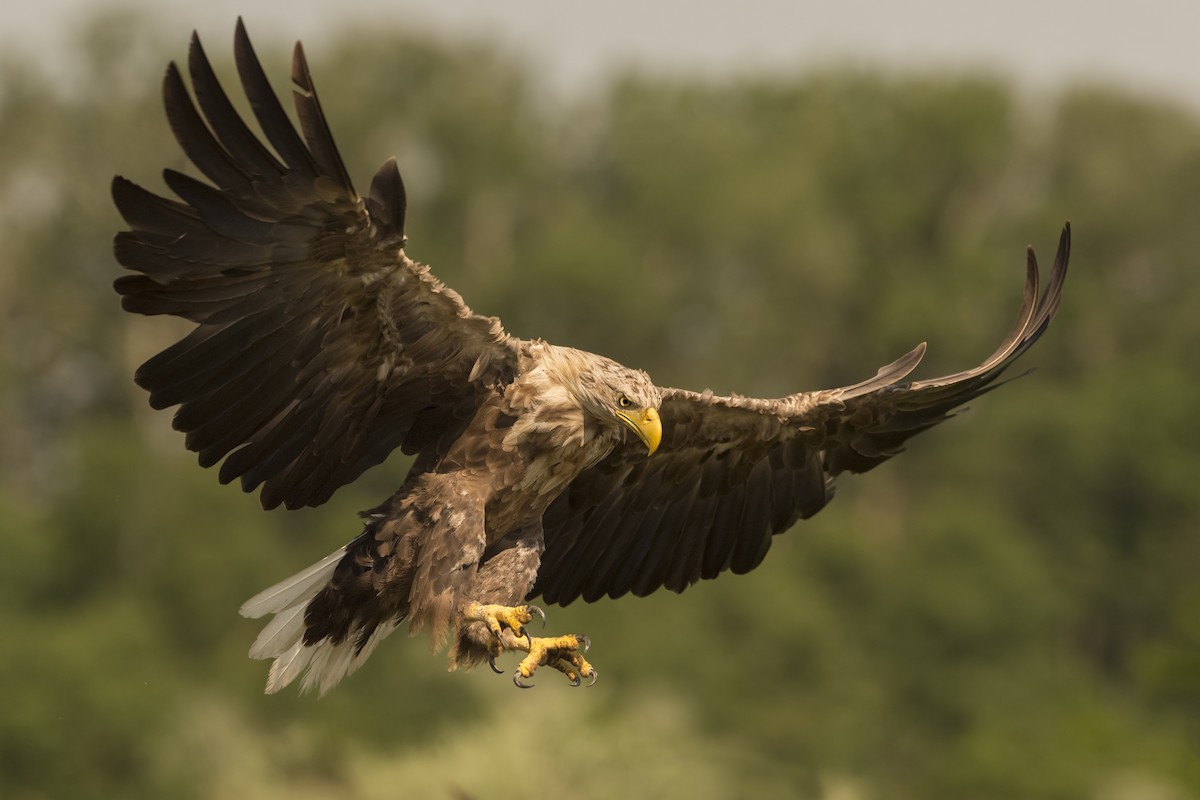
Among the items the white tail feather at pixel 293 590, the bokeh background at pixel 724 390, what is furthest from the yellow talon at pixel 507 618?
the bokeh background at pixel 724 390

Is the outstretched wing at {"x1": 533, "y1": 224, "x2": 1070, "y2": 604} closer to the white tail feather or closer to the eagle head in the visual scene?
the eagle head

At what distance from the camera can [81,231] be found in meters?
44.5

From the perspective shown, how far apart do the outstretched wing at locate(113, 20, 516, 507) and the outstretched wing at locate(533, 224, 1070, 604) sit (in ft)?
4.05

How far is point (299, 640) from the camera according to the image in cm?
866

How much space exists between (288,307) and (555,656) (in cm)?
156

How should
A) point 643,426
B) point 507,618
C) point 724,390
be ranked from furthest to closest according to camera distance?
point 724,390 < point 643,426 < point 507,618

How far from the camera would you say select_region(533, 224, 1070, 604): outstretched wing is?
30.7 feet

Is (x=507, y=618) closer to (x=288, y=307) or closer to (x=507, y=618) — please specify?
(x=507, y=618)

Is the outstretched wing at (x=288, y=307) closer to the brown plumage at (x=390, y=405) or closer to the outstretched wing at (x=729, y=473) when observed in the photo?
the brown plumage at (x=390, y=405)

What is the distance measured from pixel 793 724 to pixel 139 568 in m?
14.2

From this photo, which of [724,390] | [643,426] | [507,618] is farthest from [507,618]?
[724,390]

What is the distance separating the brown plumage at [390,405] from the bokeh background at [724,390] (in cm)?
1940

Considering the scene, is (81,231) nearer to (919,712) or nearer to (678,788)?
(919,712)

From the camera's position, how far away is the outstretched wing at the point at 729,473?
9352mm
